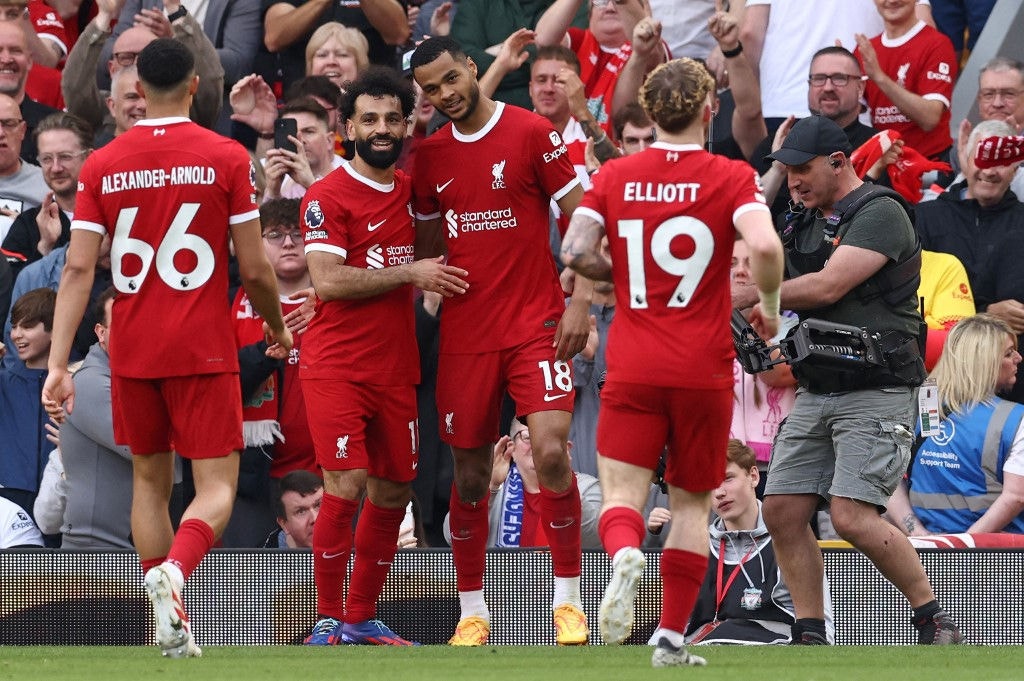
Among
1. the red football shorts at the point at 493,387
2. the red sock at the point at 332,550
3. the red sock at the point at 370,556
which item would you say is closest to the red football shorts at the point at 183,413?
the red sock at the point at 332,550

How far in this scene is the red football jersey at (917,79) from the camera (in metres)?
12.0

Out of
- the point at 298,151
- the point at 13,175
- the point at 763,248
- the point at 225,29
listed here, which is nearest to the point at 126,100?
the point at 13,175

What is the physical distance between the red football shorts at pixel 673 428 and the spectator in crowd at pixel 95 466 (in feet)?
11.4

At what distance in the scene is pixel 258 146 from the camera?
1236 cm

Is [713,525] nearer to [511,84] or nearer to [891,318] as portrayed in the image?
[891,318]

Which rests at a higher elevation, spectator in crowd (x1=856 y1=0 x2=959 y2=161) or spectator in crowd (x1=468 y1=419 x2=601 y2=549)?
spectator in crowd (x1=856 y1=0 x2=959 y2=161)

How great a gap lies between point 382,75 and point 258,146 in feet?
14.1

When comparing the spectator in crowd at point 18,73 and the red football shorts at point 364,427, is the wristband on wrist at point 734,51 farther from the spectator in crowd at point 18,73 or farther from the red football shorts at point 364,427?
the spectator in crowd at point 18,73

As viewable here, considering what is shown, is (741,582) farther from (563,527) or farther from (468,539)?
(468,539)

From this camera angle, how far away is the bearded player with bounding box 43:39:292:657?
7.59m

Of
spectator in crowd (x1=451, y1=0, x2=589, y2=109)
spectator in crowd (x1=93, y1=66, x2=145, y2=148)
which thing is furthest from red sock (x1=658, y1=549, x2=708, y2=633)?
spectator in crowd (x1=451, y1=0, x2=589, y2=109)

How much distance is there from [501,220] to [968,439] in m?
3.11

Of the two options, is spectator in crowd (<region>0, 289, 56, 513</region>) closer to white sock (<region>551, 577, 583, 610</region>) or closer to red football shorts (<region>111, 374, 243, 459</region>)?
red football shorts (<region>111, 374, 243, 459</region>)

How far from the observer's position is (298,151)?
11000mm
